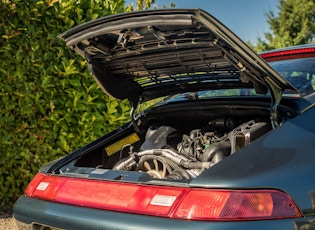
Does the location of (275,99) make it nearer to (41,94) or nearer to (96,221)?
(96,221)

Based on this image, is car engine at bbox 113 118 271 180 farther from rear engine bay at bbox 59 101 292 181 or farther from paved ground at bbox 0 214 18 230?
paved ground at bbox 0 214 18 230

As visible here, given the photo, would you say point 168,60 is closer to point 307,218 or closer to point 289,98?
point 289,98

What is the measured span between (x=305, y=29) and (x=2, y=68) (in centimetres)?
2124

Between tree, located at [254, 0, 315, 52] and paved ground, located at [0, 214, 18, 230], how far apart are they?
771 inches

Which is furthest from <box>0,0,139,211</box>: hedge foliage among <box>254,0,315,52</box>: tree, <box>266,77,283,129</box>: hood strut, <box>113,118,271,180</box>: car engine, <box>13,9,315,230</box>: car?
<box>254,0,315,52</box>: tree

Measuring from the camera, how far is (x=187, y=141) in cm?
297

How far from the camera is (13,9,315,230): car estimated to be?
184 centimetres

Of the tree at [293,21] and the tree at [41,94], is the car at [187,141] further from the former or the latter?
the tree at [293,21]

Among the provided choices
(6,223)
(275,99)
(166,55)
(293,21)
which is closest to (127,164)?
(166,55)

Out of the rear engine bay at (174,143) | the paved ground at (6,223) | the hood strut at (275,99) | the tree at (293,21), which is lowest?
the paved ground at (6,223)

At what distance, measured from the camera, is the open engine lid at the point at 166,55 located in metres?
2.05

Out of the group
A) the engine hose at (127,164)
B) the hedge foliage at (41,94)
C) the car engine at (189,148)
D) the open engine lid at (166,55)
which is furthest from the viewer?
the hedge foliage at (41,94)

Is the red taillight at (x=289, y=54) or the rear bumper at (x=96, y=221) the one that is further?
the red taillight at (x=289, y=54)

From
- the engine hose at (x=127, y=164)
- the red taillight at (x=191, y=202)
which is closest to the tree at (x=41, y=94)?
the engine hose at (x=127, y=164)
